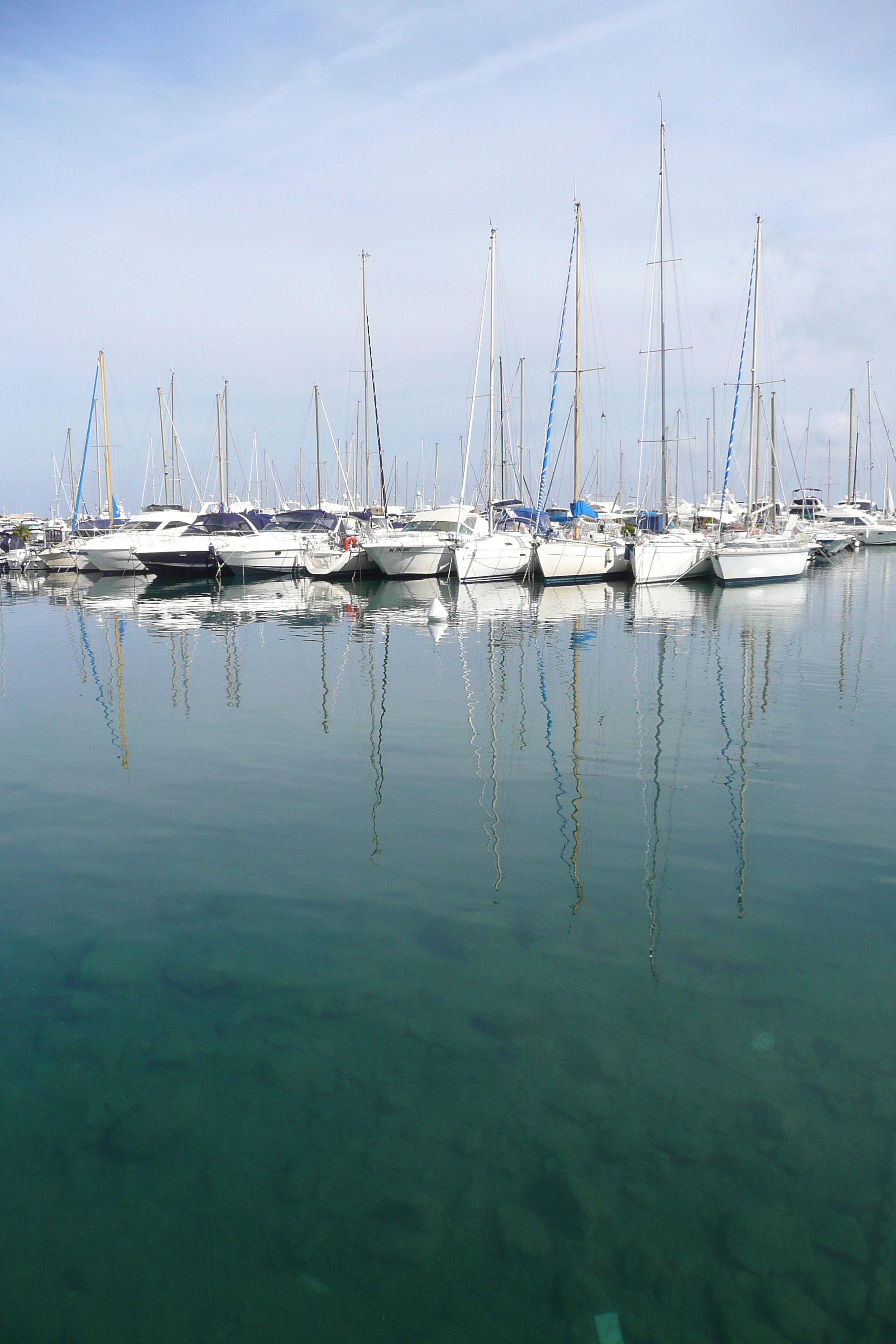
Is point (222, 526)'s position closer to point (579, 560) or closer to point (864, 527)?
point (579, 560)

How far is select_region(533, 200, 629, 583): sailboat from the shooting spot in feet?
125

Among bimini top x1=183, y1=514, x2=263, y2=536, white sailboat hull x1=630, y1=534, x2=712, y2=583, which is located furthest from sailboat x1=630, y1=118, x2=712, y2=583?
bimini top x1=183, y1=514, x2=263, y2=536

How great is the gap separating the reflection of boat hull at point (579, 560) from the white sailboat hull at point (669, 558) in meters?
0.89

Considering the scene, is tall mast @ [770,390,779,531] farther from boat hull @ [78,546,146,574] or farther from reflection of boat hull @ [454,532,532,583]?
boat hull @ [78,546,146,574]

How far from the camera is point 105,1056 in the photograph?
18.7 feet

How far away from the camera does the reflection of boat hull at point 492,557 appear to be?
38.6 meters

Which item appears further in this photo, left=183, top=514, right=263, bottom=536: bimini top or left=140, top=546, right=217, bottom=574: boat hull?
left=183, top=514, right=263, bottom=536: bimini top

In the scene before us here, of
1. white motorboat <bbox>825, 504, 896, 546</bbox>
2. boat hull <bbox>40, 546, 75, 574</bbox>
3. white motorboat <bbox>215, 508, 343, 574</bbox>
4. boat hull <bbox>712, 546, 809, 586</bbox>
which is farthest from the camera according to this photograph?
white motorboat <bbox>825, 504, 896, 546</bbox>

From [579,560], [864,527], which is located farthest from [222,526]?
[864,527]

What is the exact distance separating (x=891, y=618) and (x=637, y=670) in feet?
40.0

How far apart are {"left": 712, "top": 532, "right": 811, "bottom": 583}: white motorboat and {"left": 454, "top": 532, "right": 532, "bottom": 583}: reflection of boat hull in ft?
25.6

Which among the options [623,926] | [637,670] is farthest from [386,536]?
[623,926]

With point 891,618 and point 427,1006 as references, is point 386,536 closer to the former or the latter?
point 891,618

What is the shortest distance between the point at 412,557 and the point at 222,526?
10.2m
